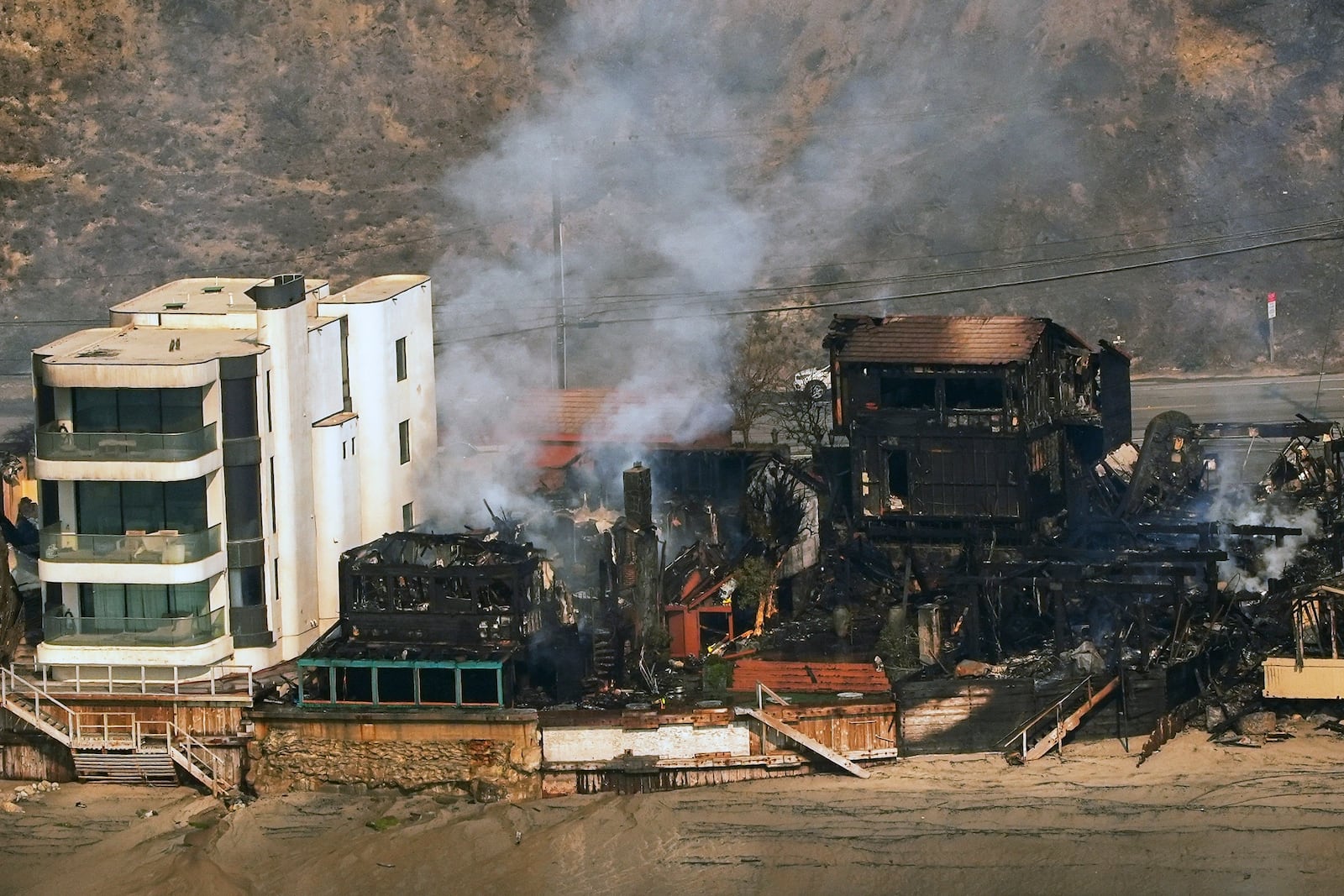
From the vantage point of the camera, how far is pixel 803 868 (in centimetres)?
4638

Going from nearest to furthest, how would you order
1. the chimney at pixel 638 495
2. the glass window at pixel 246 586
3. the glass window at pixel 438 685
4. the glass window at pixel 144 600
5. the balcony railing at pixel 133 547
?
1. the glass window at pixel 438 685
2. the balcony railing at pixel 133 547
3. the glass window at pixel 144 600
4. the glass window at pixel 246 586
5. the chimney at pixel 638 495

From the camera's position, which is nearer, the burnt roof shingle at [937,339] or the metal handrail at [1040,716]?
the metal handrail at [1040,716]

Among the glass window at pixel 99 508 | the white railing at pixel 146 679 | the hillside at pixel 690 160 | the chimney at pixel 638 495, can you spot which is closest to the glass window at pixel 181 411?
the glass window at pixel 99 508

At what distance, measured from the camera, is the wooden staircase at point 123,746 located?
51.4 meters

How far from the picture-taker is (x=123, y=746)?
5147 cm

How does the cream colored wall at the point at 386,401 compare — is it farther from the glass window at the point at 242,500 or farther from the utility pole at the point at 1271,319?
the utility pole at the point at 1271,319

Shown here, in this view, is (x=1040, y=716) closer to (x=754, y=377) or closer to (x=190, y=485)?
(x=190, y=485)

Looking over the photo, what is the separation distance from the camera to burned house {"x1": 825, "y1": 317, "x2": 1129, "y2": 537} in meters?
57.6

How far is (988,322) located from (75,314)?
37.3 metres

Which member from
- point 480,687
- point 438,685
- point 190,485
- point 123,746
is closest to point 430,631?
point 438,685

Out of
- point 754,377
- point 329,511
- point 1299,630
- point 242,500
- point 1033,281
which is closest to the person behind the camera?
point 1299,630

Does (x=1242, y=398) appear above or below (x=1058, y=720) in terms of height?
above

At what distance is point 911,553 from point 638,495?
6.13 m

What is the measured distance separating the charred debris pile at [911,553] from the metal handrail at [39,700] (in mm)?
4757
